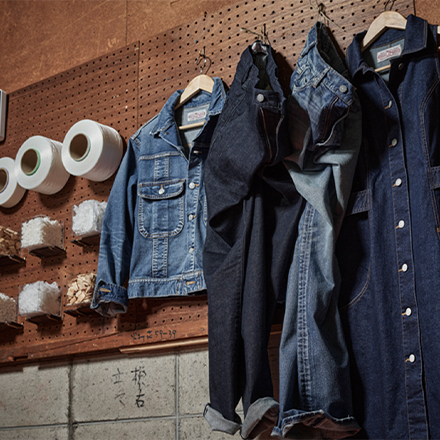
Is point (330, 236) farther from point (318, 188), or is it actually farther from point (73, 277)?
point (73, 277)

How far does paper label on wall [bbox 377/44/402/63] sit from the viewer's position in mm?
1869

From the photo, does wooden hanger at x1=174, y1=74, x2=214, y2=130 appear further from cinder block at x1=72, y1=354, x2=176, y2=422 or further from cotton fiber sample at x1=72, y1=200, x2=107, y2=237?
cinder block at x1=72, y1=354, x2=176, y2=422

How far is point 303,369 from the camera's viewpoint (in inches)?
60.2

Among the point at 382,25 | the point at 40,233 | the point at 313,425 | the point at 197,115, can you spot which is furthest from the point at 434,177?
the point at 40,233

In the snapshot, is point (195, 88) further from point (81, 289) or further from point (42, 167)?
point (81, 289)

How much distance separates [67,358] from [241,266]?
117cm

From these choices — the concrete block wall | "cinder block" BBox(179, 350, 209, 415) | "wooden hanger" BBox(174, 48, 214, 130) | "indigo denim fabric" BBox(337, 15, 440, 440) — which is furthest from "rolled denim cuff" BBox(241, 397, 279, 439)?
"wooden hanger" BBox(174, 48, 214, 130)

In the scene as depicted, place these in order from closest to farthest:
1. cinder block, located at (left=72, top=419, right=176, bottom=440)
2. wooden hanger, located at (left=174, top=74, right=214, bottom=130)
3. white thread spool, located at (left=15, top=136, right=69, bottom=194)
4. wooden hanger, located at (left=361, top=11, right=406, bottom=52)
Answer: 1. wooden hanger, located at (left=361, top=11, right=406, bottom=52)
2. cinder block, located at (left=72, top=419, right=176, bottom=440)
3. wooden hanger, located at (left=174, top=74, right=214, bottom=130)
4. white thread spool, located at (left=15, top=136, right=69, bottom=194)

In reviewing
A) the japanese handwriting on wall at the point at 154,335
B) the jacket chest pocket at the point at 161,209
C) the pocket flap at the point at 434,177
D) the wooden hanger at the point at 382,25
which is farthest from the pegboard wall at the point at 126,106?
the pocket flap at the point at 434,177

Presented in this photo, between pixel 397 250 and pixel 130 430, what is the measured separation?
4.48 ft

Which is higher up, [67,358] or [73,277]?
[73,277]

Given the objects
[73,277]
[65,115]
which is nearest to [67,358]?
[73,277]

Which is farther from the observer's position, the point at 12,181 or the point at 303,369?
the point at 12,181

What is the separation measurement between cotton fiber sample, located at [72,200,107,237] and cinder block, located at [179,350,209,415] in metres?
0.71
